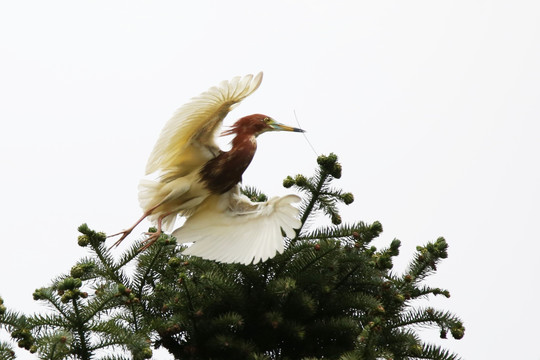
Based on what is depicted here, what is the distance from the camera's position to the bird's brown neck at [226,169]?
425 cm

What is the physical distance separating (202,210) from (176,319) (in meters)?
1.31

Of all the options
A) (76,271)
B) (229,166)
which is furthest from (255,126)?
(76,271)

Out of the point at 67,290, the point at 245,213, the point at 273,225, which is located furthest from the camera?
the point at 245,213

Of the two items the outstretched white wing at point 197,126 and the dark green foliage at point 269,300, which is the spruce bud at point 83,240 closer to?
the dark green foliage at point 269,300

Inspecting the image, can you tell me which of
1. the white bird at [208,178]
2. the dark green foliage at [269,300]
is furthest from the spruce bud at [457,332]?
the white bird at [208,178]

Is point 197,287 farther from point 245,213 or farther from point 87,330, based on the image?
point 245,213

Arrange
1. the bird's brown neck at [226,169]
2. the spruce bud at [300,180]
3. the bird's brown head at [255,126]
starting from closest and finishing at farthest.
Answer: the spruce bud at [300,180] < the bird's brown neck at [226,169] < the bird's brown head at [255,126]

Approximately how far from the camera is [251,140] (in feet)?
14.4

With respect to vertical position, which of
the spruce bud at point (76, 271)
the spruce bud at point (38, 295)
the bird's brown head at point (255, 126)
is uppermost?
the bird's brown head at point (255, 126)

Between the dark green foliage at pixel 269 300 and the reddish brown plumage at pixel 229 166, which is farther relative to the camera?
the reddish brown plumage at pixel 229 166

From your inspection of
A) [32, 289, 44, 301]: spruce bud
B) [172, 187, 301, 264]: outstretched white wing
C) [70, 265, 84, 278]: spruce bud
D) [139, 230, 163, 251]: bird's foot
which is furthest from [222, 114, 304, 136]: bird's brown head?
[32, 289, 44, 301]: spruce bud

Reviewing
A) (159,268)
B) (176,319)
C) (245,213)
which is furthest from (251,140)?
(176,319)

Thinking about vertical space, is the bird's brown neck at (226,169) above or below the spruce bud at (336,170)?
above

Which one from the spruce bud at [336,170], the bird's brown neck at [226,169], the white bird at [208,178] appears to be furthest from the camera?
the bird's brown neck at [226,169]
